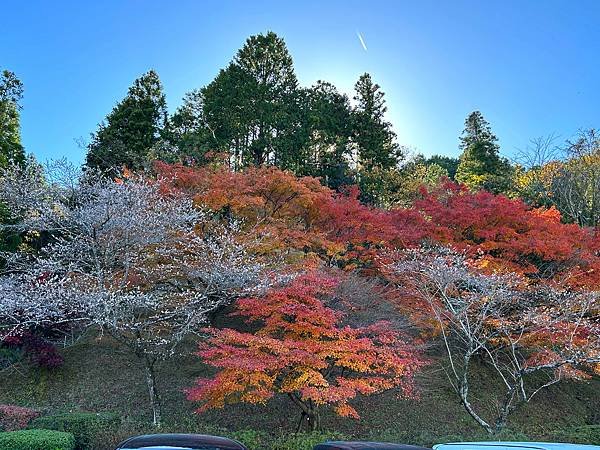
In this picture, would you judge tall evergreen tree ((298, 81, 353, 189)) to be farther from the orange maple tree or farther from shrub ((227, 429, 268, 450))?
shrub ((227, 429, 268, 450))

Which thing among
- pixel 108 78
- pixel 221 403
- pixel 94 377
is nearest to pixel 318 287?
pixel 221 403

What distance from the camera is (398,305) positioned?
32.5 feet

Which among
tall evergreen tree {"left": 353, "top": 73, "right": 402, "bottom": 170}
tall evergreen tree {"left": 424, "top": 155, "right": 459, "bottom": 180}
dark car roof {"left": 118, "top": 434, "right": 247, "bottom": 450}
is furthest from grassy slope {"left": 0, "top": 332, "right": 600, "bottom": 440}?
tall evergreen tree {"left": 424, "top": 155, "right": 459, "bottom": 180}

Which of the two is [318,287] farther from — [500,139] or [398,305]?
[500,139]

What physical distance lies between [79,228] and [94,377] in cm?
419

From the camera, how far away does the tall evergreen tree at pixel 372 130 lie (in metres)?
22.7

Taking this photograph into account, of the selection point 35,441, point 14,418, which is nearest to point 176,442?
point 35,441

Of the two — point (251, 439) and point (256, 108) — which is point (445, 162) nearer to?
point (256, 108)

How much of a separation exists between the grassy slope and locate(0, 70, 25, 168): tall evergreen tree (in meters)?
7.53

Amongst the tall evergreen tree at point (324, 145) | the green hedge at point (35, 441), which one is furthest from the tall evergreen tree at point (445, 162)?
the green hedge at point (35, 441)

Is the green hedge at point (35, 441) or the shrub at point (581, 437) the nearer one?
the green hedge at point (35, 441)

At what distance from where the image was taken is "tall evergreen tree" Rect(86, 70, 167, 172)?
18.8 m

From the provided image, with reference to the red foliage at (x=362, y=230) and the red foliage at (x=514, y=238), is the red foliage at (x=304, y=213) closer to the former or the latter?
the red foliage at (x=362, y=230)

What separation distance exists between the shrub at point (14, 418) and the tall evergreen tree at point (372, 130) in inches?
684
